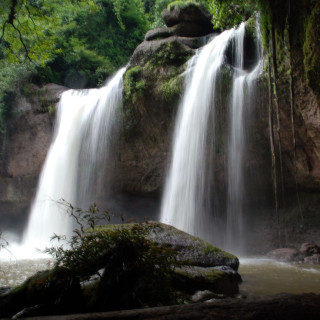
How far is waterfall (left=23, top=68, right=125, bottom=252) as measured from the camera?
1495cm

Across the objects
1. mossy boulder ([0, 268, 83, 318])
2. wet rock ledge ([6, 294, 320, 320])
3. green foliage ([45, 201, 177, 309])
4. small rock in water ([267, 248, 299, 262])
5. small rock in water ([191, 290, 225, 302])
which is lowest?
small rock in water ([267, 248, 299, 262])

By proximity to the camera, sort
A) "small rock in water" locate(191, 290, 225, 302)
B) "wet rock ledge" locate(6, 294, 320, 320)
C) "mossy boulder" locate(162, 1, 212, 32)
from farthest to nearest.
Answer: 1. "mossy boulder" locate(162, 1, 212, 32)
2. "small rock in water" locate(191, 290, 225, 302)
3. "wet rock ledge" locate(6, 294, 320, 320)

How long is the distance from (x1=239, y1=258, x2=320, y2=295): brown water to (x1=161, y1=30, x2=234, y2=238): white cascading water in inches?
162

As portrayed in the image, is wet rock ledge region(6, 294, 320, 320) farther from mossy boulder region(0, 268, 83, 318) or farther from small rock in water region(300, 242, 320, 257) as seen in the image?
small rock in water region(300, 242, 320, 257)

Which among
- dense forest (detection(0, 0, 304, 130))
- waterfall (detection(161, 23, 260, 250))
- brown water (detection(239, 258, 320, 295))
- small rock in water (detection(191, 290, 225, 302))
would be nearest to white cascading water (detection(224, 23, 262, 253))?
waterfall (detection(161, 23, 260, 250))

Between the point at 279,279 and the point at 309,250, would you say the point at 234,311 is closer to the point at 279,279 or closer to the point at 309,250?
the point at 279,279

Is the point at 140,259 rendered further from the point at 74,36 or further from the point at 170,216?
the point at 74,36

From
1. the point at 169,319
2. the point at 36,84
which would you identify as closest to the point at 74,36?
the point at 36,84

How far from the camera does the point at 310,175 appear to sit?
10.7m

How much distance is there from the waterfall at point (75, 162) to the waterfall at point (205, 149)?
381 centimetres

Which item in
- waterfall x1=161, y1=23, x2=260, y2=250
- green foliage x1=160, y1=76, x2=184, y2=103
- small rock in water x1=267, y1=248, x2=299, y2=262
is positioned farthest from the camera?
green foliage x1=160, y1=76, x2=184, y2=103

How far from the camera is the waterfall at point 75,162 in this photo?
14945 mm

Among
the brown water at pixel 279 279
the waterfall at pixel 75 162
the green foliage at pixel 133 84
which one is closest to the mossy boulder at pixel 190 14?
the green foliage at pixel 133 84

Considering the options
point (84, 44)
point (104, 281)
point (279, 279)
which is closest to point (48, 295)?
point (104, 281)
